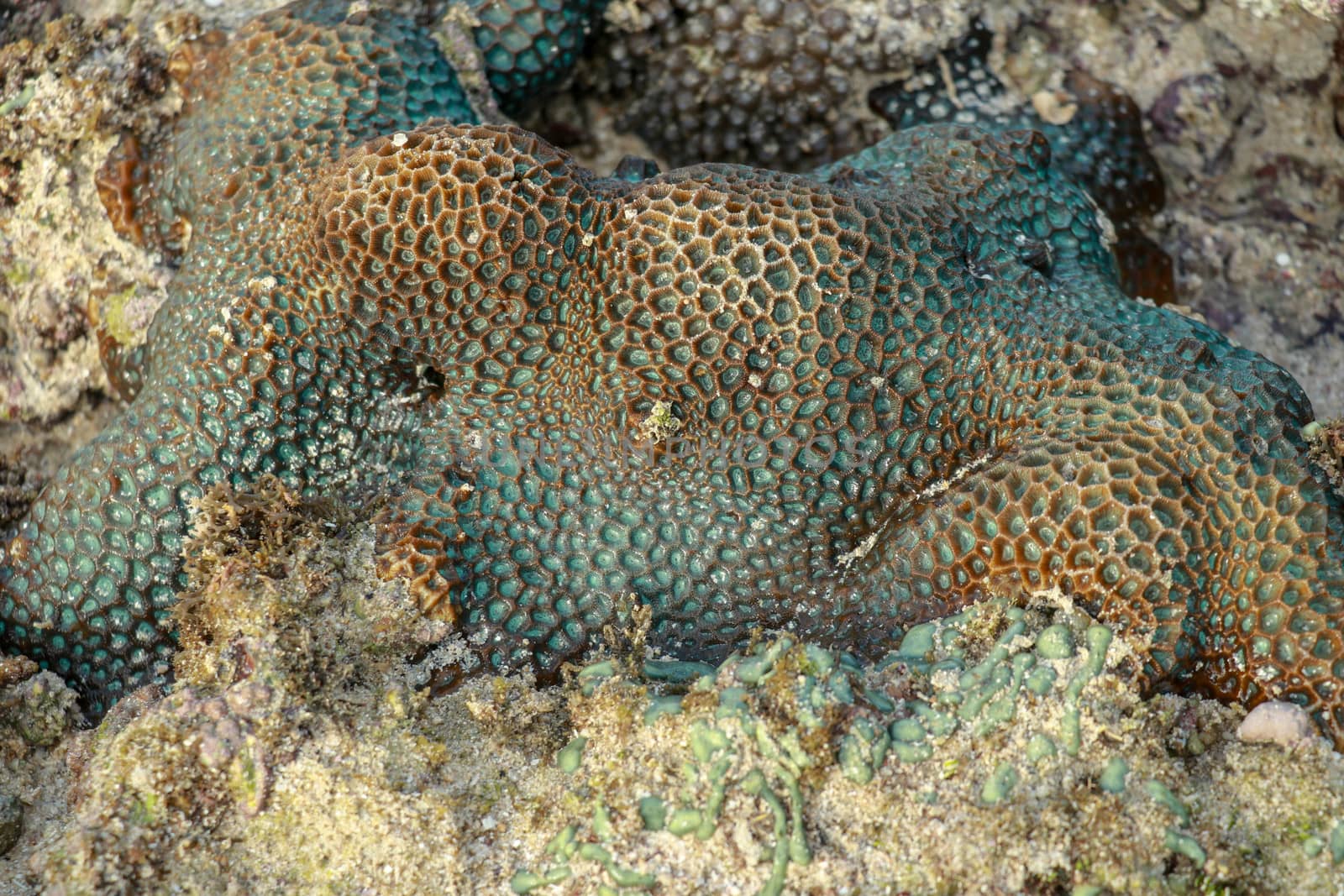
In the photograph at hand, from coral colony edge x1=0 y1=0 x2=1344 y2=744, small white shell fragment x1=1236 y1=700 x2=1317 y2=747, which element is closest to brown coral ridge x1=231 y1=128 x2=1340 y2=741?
coral colony edge x1=0 y1=0 x2=1344 y2=744

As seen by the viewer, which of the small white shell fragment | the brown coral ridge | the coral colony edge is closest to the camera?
the small white shell fragment

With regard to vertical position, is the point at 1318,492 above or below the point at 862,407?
below

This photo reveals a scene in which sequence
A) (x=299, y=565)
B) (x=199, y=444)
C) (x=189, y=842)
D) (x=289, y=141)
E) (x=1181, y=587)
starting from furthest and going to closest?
(x=289, y=141)
(x=199, y=444)
(x=299, y=565)
(x=1181, y=587)
(x=189, y=842)

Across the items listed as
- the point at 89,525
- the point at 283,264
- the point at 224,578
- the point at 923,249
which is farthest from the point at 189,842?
the point at 923,249

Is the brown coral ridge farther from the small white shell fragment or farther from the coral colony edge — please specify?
the small white shell fragment

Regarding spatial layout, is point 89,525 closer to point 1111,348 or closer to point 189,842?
point 189,842

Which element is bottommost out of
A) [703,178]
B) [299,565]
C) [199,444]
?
[299,565]

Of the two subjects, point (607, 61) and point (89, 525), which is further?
point (607, 61)
